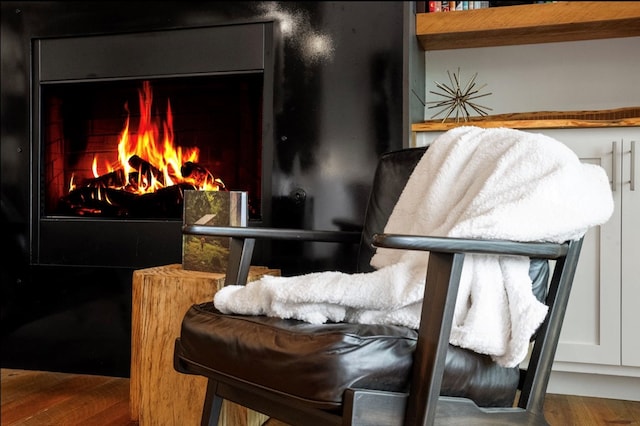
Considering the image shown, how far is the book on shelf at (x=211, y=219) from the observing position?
5.82 ft

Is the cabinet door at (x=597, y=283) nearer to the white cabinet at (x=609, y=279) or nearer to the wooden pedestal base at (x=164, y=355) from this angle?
the white cabinet at (x=609, y=279)

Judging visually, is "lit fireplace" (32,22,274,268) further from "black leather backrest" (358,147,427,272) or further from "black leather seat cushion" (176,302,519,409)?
"black leather seat cushion" (176,302,519,409)

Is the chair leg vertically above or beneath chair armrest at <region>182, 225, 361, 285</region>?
beneath

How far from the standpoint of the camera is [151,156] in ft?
7.89

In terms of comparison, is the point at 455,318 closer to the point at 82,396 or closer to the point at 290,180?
the point at 290,180

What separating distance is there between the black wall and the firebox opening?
101 millimetres

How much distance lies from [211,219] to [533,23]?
1.22m

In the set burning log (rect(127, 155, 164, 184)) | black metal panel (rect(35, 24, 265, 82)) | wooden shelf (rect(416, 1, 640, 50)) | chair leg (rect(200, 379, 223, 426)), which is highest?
wooden shelf (rect(416, 1, 640, 50))

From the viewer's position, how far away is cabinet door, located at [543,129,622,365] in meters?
1.95

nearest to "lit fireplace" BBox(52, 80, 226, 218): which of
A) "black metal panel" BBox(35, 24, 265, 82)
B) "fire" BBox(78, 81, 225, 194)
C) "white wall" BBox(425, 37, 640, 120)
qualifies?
"fire" BBox(78, 81, 225, 194)

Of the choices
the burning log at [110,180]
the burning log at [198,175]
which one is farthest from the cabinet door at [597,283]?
the burning log at [110,180]

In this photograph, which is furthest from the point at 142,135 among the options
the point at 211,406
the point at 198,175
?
the point at 211,406

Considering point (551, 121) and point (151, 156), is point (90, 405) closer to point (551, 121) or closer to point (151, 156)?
point (151, 156)

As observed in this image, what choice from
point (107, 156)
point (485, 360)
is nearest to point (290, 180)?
point (107, 156)
